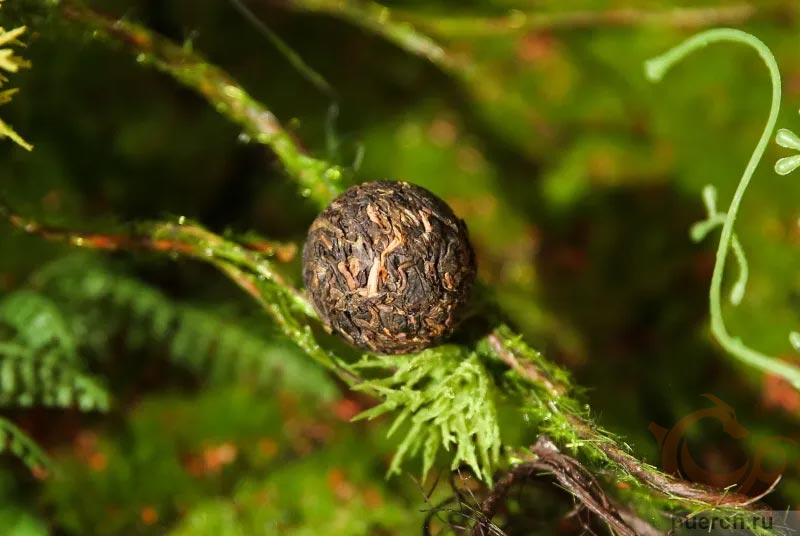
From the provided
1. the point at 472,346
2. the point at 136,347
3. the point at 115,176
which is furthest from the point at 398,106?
the point at 472,346

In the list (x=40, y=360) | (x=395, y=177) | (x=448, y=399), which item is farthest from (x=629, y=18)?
(x=40, y=360)

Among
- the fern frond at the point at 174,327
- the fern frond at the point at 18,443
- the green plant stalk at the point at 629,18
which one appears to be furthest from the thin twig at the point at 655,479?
the green plant stalk at the point at 629,18

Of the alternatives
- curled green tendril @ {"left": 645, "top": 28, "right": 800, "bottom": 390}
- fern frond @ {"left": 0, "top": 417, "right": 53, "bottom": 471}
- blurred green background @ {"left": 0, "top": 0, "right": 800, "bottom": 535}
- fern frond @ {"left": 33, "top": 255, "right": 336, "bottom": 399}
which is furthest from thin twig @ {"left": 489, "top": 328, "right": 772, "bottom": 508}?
fern frond @ {"left": 0, "top": 417, "right": 53, "bottom": 471}

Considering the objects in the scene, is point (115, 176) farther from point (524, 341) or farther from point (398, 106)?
point (524, 341)

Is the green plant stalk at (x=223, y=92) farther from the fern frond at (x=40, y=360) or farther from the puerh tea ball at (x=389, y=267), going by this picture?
the fern frond at (x=40, y=360)

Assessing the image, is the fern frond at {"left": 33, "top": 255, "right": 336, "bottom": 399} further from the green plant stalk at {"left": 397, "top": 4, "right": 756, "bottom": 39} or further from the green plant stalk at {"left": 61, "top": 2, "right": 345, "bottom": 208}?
the green plant stalk at {"left": 397, "top": 4, "right": 756, "bottom": 39}

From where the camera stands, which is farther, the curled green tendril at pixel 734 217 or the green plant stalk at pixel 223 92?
the green plant stalk at pixel 223 92
